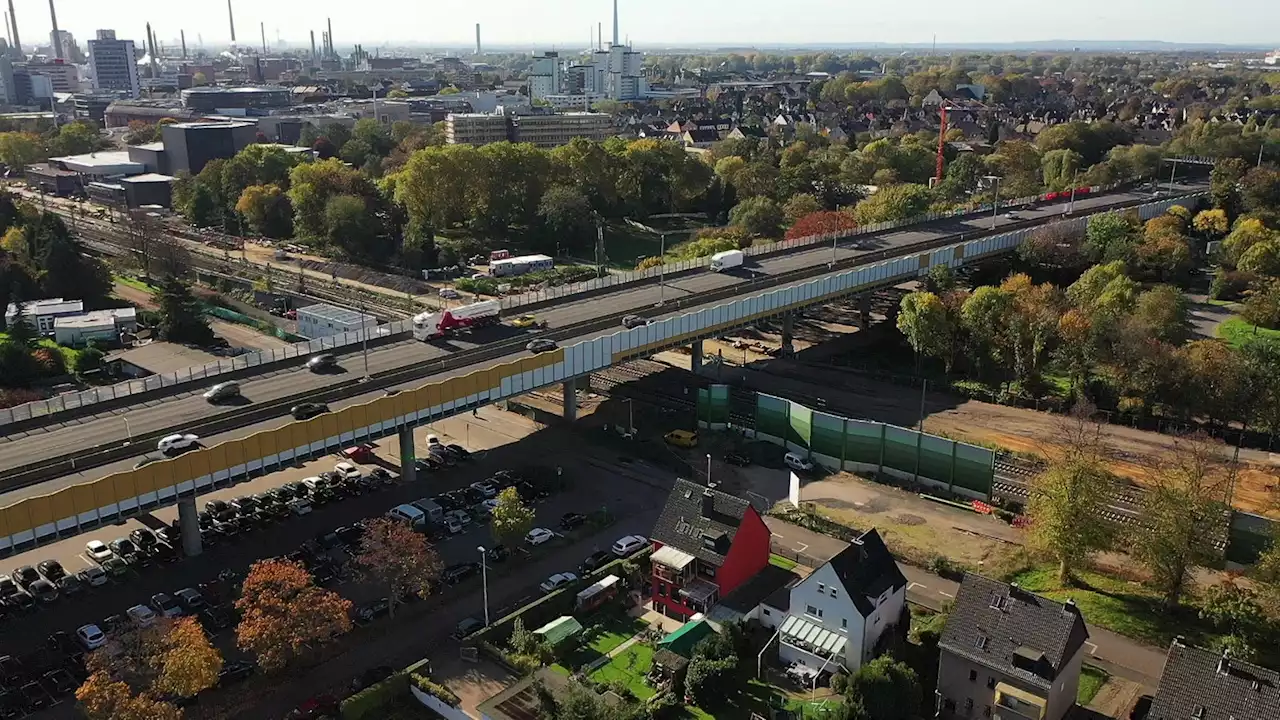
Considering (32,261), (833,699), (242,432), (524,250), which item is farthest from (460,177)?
(833,699)

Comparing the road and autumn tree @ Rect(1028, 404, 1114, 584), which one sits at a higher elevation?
autumn tree @ Rect(1028, 404, 1114, 584)

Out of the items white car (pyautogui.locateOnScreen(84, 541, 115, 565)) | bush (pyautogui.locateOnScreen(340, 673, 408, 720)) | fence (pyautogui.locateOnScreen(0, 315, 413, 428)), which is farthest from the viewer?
fence (pyautogui.locateOnScreen(0, 315, 413, 428))

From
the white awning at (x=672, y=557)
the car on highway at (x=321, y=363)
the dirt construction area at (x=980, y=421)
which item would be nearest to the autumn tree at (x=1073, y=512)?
the dirt construction area at (x=980, y=421)

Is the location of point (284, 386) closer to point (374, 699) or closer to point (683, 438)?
point (374, 699)

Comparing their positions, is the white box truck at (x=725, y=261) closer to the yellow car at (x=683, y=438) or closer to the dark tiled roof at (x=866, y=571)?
the yellow car at (x=683, y=438)

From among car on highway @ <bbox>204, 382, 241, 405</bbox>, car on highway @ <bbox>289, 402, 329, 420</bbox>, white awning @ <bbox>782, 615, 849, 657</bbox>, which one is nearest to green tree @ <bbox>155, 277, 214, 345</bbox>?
car on highway @ <bbox>204, 382, 241, 405</bbox>

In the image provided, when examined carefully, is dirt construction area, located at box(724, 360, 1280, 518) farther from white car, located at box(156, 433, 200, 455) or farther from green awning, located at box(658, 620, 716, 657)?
white car, located at box(156, 433, 200, 455)
